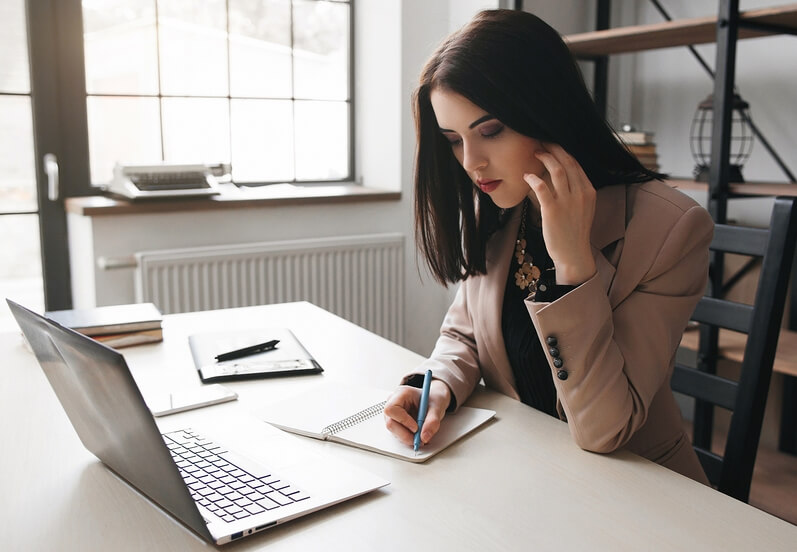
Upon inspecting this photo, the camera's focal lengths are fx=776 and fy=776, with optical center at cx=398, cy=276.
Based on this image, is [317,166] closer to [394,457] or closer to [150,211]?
[150,211]

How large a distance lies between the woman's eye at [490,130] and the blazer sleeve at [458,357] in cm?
33

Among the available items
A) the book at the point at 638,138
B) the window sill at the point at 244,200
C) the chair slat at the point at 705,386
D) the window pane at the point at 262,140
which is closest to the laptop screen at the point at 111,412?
the chair slat at the point at 705,386

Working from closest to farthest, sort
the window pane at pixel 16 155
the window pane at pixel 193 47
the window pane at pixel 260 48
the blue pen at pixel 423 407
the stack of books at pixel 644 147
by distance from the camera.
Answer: the blue pen at pixel 423 407 < the window pane at pixel 16 155 < the stack of books at pixel 644 147 < the window pane at pixel 193 47 < the window pane at pixel 260 48

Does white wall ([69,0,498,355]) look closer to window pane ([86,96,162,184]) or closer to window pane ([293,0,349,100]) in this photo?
window pane ([293,0,349,100])

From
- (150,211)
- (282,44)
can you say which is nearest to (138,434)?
(150,211)

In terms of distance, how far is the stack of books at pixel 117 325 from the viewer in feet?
4.98

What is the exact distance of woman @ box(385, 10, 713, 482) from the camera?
1.05 metres

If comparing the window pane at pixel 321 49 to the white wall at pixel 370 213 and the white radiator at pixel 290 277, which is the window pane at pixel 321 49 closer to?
the white wall at pixel 370 213

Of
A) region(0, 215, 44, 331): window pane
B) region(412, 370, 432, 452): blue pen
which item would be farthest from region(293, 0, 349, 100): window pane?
region(412, 370, 432, 452): blue pen

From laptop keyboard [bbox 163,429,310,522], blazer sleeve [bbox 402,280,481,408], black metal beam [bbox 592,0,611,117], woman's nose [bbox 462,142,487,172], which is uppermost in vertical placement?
black metal beam [bbox 592,0,611,117]

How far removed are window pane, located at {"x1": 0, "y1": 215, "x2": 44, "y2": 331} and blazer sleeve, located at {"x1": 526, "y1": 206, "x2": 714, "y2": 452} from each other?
2.16 m

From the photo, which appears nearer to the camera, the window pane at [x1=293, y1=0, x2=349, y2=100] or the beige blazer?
the beige blazer

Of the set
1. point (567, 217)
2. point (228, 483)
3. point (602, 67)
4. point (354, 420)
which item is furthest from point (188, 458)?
point (602, 67)

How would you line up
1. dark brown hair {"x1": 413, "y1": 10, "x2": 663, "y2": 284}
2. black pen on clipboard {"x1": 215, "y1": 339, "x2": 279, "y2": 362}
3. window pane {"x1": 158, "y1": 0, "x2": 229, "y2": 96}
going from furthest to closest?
window pane {"x1": 158, "y1": 0, "x2": 229, "y2": 96}
black pen on clipboard {"x1": 215, "y1": 339, "x2": 279, "y2": 362}
dark brown hair {"x1": 413, "y1": 10, "x2": 663, "y2": 284}
